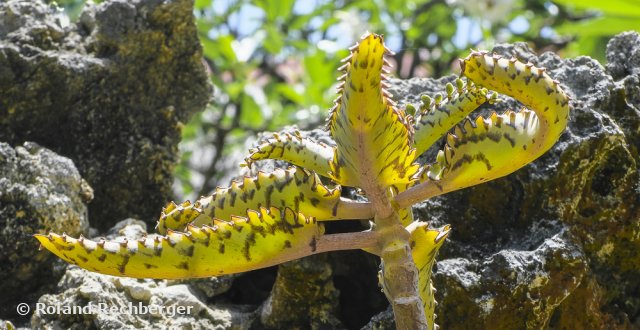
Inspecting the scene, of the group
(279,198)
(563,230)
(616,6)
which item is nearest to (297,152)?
(279,198)

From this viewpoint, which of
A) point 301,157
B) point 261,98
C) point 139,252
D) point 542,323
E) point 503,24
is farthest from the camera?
point 503,24

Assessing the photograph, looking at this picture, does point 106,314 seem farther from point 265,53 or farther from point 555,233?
point 265,53

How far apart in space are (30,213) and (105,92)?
1.26ft

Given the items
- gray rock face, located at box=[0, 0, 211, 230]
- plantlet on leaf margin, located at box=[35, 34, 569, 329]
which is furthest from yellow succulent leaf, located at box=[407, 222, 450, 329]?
gray rock face, located at box=[0, 0, 211, 230]

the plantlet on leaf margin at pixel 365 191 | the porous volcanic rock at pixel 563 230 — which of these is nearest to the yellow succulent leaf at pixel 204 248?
the plantlet on leaf margin at pixel 365 191

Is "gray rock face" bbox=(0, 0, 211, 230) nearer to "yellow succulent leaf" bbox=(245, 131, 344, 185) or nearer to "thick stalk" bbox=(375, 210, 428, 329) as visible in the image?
"yellow succulent leaf" bbox=(245, 131, 344, 185)

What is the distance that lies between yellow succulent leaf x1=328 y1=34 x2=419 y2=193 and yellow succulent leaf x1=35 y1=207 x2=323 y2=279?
87 millimetres

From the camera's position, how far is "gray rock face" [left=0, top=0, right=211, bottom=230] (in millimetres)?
1564

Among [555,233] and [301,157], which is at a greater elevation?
[301,157]

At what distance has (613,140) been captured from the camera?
1.27 m

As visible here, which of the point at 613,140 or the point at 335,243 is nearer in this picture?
the point at 335,243

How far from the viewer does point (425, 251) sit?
100cm

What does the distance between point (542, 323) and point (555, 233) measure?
145 mm

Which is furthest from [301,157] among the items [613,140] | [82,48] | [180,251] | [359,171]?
[82,48]
